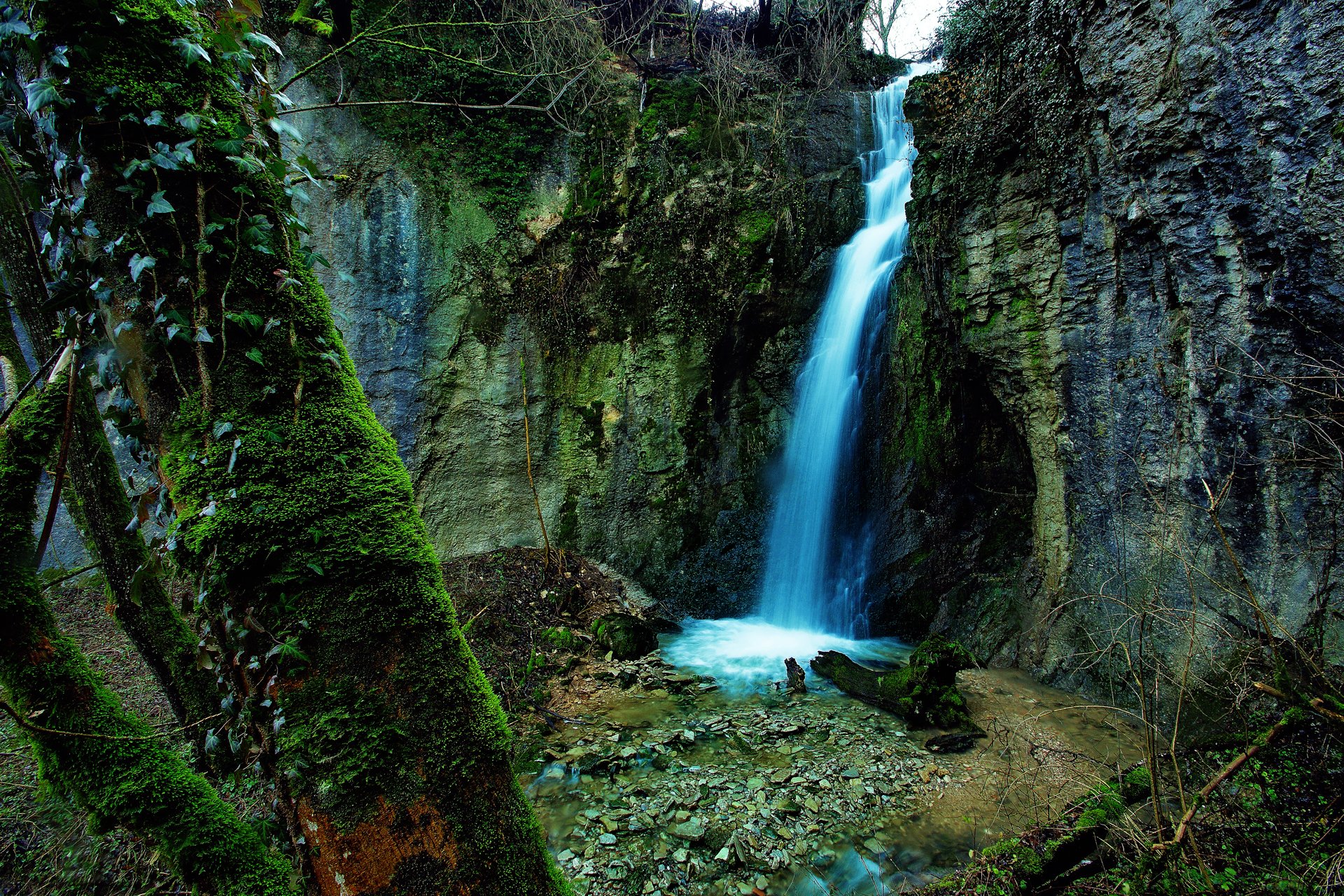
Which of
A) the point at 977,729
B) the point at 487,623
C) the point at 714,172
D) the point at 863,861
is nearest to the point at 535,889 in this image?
the point at 863,861

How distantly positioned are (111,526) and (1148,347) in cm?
764

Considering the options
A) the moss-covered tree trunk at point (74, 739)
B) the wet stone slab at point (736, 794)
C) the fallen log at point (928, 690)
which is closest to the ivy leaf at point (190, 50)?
the moss-covered tree trunk at point (74, 739)

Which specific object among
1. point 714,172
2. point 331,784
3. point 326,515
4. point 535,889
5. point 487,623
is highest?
point 714,172

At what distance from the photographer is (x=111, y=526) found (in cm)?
334

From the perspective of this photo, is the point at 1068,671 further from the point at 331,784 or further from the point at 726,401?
the point at 331,784

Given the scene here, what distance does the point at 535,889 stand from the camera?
5.08 ft

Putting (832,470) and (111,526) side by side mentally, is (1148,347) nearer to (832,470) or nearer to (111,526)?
(832,470)

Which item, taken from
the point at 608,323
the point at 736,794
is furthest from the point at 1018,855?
the point at 608,323

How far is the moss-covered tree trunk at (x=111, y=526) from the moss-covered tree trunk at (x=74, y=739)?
131cm

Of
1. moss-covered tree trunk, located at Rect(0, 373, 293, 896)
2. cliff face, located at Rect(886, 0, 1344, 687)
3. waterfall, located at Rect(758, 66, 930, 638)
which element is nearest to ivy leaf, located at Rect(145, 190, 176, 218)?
moss-covered tree trunk, located at Rect(0, 373, 293, 896)

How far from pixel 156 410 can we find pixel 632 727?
4.88 metres

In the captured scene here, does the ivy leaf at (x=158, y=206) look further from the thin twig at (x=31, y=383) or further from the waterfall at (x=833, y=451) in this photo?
the waterfall at (x=833, y=451)

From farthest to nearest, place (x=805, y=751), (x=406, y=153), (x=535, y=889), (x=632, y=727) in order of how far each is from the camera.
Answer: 1. (x=406, y=153)
2. (x=632, y=727)
3. (x=805, y=751)
4. (x=535, y=889)

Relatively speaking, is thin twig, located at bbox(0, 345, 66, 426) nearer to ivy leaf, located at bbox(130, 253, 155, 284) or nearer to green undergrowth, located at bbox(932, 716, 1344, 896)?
ivy leaf, located at bbox(130, 253, 155, 284)
